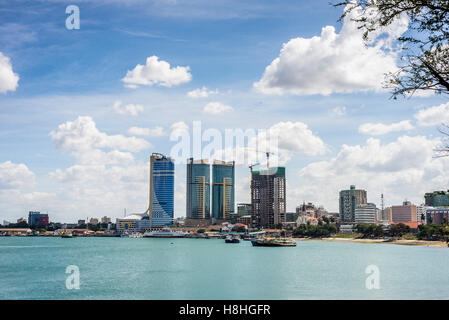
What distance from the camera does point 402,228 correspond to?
6373 inches

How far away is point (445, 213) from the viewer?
192625 mm

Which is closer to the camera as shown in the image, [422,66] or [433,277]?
[422,66]

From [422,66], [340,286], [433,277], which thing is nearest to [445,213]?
[433,277]

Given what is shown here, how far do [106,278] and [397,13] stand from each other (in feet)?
166
